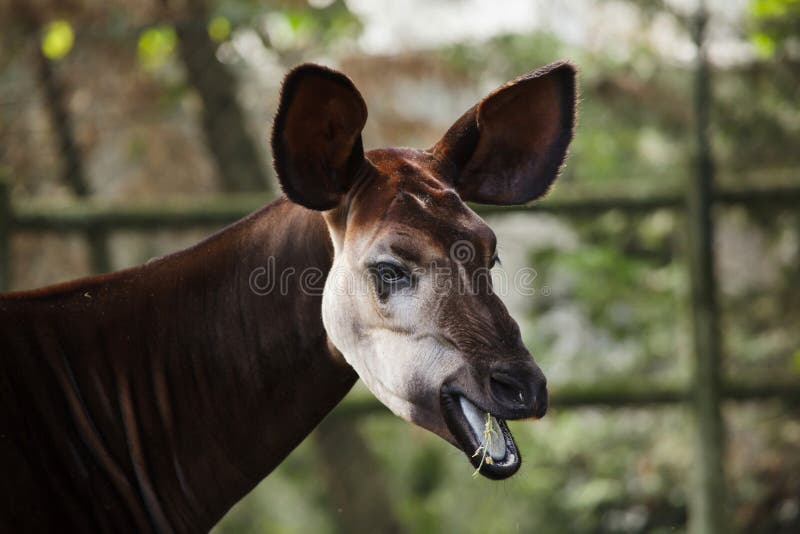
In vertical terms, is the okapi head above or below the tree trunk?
below

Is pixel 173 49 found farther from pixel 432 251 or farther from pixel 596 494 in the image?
pixel 432 251

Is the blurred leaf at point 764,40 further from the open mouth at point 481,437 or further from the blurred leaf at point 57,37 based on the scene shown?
the blurred leaf at point 57,37

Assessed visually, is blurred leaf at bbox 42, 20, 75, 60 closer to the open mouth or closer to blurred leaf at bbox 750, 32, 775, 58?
blurred leaf at bbox 750, 32, 775, 58

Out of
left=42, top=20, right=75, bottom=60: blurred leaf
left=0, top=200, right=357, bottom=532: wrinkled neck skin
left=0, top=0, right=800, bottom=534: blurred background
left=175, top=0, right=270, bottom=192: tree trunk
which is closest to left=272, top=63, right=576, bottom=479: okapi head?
left=0, top=200, right=357, bottom=532: wrinkled neck skin

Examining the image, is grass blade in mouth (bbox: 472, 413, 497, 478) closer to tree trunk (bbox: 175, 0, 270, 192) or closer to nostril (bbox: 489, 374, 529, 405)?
nostril (bbox: 489, 374, 529, 405)

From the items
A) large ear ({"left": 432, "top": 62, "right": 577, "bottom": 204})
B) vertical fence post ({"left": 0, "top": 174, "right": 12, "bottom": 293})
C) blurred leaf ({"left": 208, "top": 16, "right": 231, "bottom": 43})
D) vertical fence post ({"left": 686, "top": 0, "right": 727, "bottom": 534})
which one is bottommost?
vertical fence post ({"left": 686, "top": 0, "right": 727, "bottom": 534})

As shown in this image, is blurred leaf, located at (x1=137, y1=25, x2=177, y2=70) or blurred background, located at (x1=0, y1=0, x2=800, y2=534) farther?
blurred leaf, located at (x1=137, y1=25, x2=177, y2=70)

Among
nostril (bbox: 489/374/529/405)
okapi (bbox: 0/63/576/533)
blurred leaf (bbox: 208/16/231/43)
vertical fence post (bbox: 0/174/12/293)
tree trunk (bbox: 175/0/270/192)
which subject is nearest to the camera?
nostril (bbox: 489/374/529/405)

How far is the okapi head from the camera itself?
231 centimetres

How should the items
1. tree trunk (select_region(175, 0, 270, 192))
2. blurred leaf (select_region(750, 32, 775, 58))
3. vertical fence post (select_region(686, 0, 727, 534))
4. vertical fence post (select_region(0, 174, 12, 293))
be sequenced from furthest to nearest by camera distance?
tree trunk (select_region(175, 0, 270, 192))
blurred leaf (select_region(750, 32, 775, 58))
vertical fence post (select_region(686, 0, 727, 534))
vertical fence post (select_region(0, 174, 12, 293))

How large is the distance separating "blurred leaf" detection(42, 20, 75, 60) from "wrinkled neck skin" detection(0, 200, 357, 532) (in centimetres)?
542

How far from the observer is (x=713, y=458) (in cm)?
571

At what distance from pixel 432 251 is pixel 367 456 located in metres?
4.79

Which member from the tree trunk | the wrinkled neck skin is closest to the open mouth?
the wrinkled neck skin
